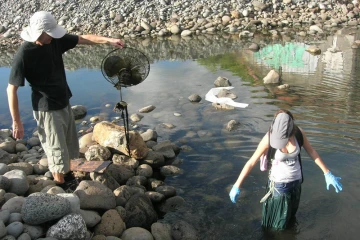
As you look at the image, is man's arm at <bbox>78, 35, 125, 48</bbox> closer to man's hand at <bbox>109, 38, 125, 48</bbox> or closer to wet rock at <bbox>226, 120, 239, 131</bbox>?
man's hand at <bbox>109, 38, 125, 48</bbox>

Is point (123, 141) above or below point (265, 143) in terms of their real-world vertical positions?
below

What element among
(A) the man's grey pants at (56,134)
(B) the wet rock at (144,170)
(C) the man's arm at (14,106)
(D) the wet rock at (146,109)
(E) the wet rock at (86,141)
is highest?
(C) the man's arm at (14,106)

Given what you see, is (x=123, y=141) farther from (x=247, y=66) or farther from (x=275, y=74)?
(x=247, y=66)

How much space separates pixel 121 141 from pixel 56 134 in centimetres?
197

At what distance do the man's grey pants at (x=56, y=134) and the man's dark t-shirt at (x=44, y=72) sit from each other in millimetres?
119

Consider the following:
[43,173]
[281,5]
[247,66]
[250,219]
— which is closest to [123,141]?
[43,173]

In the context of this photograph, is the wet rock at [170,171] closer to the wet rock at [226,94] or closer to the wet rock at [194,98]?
the wet rock at [194,98]

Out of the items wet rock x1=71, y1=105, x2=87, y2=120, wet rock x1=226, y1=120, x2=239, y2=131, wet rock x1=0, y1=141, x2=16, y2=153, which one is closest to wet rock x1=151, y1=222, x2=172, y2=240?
wet rock x1=226, y1=120, x2=239, y2=131

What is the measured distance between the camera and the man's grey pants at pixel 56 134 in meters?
5.06

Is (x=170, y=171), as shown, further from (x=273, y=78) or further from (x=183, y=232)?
(x=273, y=78)

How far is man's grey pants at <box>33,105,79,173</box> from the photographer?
16.6 ft

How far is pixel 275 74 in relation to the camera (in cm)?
1127

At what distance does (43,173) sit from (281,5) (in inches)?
746

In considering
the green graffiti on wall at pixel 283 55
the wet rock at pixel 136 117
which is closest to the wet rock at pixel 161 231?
the wet rock at pixel 136 117
